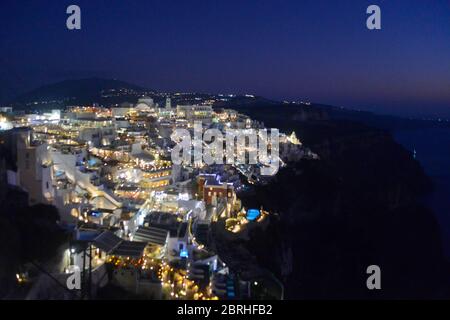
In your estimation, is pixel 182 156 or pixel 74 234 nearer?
pixel 74 234

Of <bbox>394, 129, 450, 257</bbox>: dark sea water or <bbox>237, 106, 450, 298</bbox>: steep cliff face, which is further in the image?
<bbox>394, 129, 450, 257</bbox>: dark sea water

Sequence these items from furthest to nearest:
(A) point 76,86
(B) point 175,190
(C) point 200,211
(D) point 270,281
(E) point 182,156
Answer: (A) point 76,86 < (E) point 182,156 < (B) point 175,190 < (C) point 200,211 < (D) point 270,281

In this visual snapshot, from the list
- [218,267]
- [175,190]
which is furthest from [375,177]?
[218,267]

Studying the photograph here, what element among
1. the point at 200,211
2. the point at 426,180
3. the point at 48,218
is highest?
the point at 48,218
